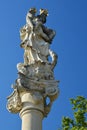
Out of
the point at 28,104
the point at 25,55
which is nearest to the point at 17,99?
the point at 28,104

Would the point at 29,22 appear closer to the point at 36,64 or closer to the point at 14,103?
the point at 36,64

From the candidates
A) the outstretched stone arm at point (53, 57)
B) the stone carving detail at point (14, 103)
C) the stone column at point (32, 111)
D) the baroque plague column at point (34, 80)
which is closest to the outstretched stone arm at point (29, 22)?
the baroque plague column at point (34, 80)

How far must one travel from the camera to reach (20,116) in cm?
1362

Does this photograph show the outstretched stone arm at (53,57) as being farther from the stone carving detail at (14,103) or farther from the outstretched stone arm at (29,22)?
the stone carving detail at (14,103)

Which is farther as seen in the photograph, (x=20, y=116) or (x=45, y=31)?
(x=45, y=31)

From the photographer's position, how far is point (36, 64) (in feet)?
48.2

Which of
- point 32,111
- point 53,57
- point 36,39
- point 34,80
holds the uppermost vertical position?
point 36,39

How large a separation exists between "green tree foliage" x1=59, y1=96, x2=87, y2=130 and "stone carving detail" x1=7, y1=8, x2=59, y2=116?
10.1 m

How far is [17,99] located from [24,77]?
0.79m

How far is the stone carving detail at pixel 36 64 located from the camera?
13914 mm

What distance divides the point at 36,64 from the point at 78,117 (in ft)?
40.5

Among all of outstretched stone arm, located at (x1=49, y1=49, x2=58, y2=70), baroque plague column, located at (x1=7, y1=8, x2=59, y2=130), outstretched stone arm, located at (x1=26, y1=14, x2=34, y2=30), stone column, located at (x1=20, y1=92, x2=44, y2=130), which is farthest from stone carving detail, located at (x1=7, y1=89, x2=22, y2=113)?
outstretched stone arm, located at (x1=26, y1=14, x2=34, y2=30)

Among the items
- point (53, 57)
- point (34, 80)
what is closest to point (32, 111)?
point (34, 80)

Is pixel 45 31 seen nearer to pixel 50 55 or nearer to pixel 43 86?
pixel 50 55
